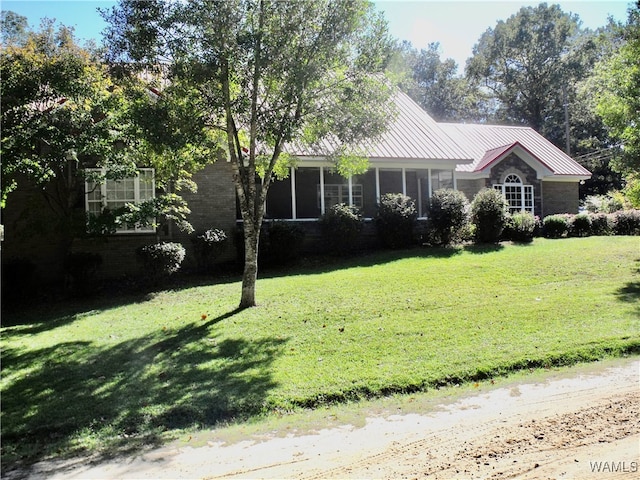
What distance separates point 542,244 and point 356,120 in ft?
32.9

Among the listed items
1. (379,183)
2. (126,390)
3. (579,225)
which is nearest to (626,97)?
(579,225)

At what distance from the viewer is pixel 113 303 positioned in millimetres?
10867

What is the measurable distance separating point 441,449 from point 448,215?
39.5 ft

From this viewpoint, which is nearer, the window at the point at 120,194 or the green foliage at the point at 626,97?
the green foliage at the point at 626,97

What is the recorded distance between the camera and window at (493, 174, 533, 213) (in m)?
21.9

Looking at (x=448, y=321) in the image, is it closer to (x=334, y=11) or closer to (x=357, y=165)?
(x=357, y=165)

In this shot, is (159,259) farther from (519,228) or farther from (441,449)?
(519,228)

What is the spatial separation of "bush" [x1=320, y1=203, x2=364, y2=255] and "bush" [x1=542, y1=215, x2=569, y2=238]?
8.08 metres

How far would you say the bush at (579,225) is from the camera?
62.1 feet

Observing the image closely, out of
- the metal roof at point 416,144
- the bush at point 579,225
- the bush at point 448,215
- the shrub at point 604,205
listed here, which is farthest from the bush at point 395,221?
the shrub at point 604,205

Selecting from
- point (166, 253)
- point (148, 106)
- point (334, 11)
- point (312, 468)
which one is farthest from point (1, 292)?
point (312, 468)

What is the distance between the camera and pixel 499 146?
24.0m

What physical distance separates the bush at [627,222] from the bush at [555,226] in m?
2.92

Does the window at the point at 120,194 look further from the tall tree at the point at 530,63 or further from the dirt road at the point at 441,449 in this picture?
the tall tree at the point at 530,63
